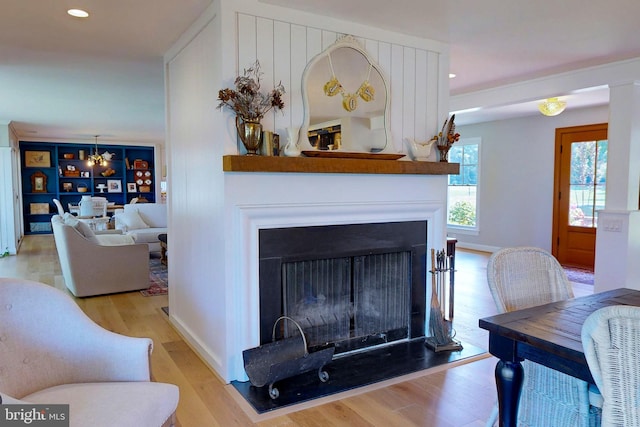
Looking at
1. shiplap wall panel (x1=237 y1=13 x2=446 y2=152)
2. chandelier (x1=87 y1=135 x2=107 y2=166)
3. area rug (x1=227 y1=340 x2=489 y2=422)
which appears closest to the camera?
area rug (x1=227 y1=340 x2=489 y2=422)

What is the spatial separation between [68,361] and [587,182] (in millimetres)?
7121

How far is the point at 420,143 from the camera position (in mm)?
3518

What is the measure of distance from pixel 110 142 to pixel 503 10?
10.5 m

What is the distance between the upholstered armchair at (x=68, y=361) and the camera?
5.41ft

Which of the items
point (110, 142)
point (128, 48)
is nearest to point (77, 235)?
point (128, 48)

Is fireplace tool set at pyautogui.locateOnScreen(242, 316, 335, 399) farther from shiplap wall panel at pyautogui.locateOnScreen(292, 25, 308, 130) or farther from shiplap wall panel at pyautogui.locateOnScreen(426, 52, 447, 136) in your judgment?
shiplap wall panel at pyautogui.locateOnScreen(426, 52, 447, 136)

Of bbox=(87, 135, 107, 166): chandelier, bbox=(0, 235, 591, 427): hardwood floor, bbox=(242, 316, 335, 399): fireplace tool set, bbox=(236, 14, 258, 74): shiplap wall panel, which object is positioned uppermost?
bbox=(236, 14, 258, 74): shiplap wall panel

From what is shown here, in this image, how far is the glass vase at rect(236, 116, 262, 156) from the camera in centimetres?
266

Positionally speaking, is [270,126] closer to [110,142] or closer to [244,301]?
[244,301]

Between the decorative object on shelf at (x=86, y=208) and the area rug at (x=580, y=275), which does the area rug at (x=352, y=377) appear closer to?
the area rug at (x=580, y=275)

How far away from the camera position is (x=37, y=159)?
10.8m

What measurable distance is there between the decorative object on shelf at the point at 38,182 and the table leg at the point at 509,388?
11.9m

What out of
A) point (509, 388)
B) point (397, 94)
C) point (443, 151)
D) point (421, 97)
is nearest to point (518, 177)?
point (443, 151)

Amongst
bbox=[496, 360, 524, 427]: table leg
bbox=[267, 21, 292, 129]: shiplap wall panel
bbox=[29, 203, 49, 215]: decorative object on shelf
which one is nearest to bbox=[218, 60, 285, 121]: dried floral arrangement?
bbox=[267, 21, 292, 129]: shiplap wall panel
